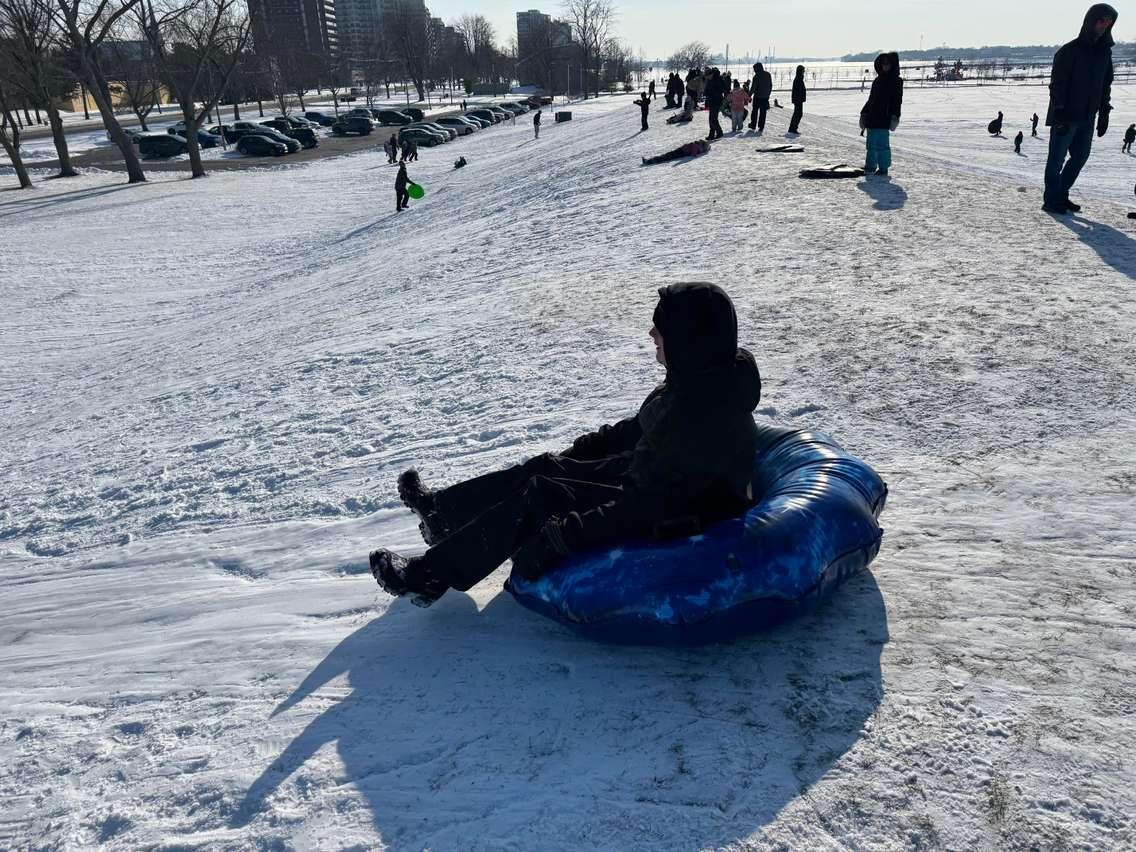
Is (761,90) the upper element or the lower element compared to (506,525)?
upper

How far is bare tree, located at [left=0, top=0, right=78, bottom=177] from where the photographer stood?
98.1 feet

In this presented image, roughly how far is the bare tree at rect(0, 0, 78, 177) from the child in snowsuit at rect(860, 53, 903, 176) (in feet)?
102

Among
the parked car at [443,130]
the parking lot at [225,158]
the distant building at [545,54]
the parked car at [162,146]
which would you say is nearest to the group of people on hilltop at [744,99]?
the parking lot at [225,158]

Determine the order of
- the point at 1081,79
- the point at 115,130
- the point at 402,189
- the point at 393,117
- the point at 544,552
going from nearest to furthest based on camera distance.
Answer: the point at 544,552 < the point at 1081,79 < the point at 402,189 < the point at 115,130 < the point at 393,117

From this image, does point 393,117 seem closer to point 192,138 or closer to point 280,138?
point 280,138

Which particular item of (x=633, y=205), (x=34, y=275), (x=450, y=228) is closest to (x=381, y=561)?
(x=633, y=205)

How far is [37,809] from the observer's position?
280 cm

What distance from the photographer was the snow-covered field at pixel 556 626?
2.51 meters

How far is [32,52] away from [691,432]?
125ft

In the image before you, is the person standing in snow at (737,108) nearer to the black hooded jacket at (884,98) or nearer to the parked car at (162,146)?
the black hooded jacket at (884,98)

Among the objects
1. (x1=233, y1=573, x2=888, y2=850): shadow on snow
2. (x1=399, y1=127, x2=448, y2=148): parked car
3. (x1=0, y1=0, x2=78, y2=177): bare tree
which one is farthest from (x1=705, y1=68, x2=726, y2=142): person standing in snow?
(x1=0, y1=0, x2=78, y2=177): bare tree

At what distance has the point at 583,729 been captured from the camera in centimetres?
277

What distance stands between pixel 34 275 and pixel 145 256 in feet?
7.22

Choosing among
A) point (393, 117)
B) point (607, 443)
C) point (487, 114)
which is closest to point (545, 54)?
point (487, 114)
